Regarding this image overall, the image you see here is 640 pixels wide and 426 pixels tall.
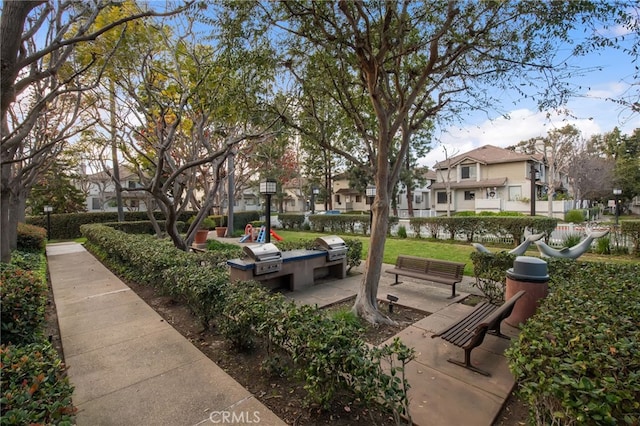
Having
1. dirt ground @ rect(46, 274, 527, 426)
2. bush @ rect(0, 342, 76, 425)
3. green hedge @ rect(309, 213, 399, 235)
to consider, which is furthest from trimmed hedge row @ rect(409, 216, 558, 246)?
bush @ rect(0, 342, 76, 425)

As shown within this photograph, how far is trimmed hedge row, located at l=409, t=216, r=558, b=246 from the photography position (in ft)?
39.6

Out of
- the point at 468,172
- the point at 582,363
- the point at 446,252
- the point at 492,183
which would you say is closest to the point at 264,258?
the point at 582,363

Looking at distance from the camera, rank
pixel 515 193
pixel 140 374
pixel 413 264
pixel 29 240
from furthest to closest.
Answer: pixel 515 193 < pixel 29 240 < pixel 413 264 < pixel 140 374

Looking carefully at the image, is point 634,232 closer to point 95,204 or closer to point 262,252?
point 262,252

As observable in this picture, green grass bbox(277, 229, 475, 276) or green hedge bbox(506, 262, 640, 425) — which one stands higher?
green hedge bbox(506, 262, 640, 425)

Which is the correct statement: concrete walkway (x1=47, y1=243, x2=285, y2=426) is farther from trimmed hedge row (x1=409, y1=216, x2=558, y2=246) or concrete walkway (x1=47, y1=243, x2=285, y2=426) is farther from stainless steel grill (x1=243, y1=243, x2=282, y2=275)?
trimmed hedge row (x1=409, y1=216, x2=558, y2=246)

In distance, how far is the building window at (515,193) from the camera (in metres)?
27.9

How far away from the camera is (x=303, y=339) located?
9.04 feet

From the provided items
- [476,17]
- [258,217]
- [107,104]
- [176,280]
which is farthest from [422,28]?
[258,217]

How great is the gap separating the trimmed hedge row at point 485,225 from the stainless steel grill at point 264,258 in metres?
10.7

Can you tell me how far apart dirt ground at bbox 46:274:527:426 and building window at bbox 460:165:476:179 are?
30.4 meters

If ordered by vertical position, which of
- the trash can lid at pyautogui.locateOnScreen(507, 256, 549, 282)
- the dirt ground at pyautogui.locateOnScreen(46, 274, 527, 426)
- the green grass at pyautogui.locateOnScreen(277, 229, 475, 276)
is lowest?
the dirt ground at pyautogui.locateOnScreen(46, 274, 527, 426)

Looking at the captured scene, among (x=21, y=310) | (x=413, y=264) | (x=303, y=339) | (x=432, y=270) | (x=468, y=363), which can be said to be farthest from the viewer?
(x=413, y=264)

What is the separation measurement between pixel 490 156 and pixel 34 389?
117 ft
